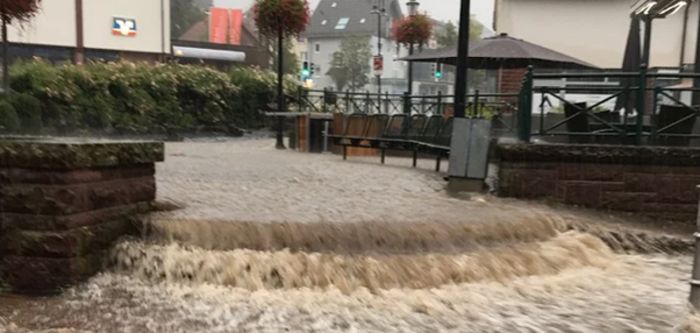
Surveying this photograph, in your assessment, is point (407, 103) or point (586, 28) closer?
point (407, 103)

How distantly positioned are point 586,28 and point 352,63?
4515 cm

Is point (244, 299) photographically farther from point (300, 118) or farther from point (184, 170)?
point (300, 118)

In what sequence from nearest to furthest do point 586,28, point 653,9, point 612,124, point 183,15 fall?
point 612,124 < point 653,9 < point 586,28 < point 183,15

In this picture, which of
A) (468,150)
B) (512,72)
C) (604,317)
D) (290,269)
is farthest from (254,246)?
(512,72)

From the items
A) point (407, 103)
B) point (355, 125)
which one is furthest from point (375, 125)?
point (407, 103)

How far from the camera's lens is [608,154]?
7.42 meters

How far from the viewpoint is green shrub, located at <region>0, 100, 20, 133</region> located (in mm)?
12016

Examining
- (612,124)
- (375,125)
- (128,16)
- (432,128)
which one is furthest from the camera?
(128,16)

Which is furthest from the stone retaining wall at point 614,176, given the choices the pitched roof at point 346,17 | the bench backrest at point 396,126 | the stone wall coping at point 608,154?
the pitched roof at point 346,17

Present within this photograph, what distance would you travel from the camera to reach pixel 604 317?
179 inches

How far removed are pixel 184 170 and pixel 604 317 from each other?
22.4 feet

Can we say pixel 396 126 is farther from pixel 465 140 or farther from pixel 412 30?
pixel 412 30

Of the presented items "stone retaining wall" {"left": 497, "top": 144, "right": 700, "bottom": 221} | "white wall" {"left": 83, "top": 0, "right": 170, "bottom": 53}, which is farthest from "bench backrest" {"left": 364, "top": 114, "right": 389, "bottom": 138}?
"white wall" {"left": 83, "top": 0, "right": 170, "bottom": 53}

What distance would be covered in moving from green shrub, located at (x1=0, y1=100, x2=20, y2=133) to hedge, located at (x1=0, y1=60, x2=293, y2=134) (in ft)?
0.50
